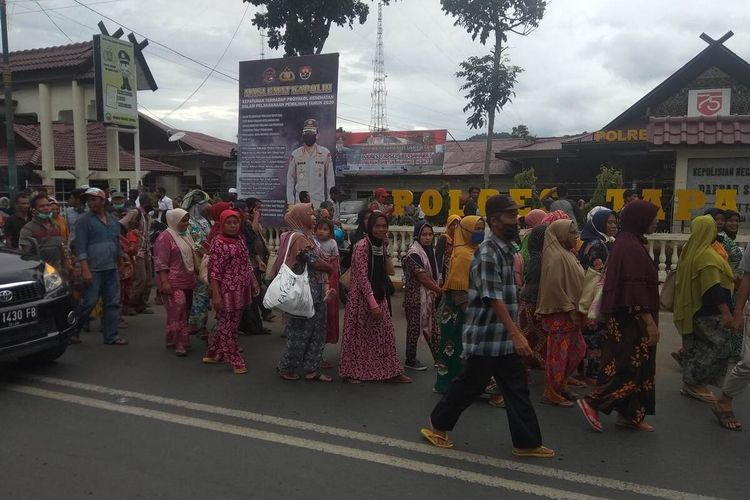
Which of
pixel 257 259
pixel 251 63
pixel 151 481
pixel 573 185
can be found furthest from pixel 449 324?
pixel 573 185

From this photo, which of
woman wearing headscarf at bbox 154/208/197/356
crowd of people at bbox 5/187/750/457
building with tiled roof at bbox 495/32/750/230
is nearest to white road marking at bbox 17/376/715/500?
crowd of people at bbox 5/187/750/457

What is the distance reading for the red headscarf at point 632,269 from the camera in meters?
4.02

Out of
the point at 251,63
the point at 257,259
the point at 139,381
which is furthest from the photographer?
the point at 251,63

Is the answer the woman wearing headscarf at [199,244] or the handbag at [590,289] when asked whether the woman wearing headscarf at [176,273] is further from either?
the handbag at [590,289]

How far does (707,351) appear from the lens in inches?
188

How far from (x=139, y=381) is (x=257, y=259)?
96.9 inches

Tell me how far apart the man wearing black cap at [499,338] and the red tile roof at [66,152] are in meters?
18.6

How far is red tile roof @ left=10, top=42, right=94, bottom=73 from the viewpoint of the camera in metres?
16.7

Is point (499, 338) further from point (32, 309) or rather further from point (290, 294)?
point (32, 309)

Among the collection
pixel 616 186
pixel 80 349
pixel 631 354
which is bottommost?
pixel 80 349

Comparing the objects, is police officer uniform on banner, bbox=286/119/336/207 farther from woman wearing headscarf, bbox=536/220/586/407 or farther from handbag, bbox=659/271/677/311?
handbag, bbox=659/271/677/311

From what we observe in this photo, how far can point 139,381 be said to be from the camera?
536cm

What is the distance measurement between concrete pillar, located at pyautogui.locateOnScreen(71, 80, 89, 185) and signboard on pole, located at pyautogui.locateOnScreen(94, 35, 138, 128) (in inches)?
96.3

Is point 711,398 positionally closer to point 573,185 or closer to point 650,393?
point 650,393
